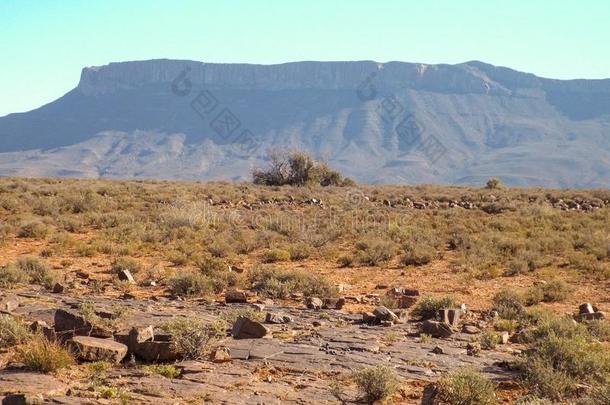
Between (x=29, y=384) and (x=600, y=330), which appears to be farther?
(x=600, y=330)

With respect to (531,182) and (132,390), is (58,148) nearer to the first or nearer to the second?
A: (531,182)

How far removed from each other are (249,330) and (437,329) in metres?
2.81

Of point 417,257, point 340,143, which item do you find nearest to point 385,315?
point 417,257

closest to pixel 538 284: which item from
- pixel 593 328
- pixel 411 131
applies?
pixel 593 328

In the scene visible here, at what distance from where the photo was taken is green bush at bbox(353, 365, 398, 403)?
6355 millimetres

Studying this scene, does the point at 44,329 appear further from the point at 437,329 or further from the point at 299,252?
the point at 299,252

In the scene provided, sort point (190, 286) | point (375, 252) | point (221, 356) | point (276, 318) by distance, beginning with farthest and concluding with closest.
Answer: point (375, 252), point (190, 286), point (276, 318), point (221, 356)

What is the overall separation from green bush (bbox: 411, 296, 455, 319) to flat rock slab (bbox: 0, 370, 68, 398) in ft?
20.3

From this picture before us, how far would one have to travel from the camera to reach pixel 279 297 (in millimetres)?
12305

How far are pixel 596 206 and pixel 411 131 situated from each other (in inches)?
5833

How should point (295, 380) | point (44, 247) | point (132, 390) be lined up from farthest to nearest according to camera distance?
point (44, 247), point (295, 380), point (132, 390)

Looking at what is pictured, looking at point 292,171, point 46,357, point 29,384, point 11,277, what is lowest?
point 11,277

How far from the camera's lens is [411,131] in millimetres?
178875

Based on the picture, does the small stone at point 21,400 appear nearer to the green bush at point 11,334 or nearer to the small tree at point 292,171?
the green bush at point 11,334
